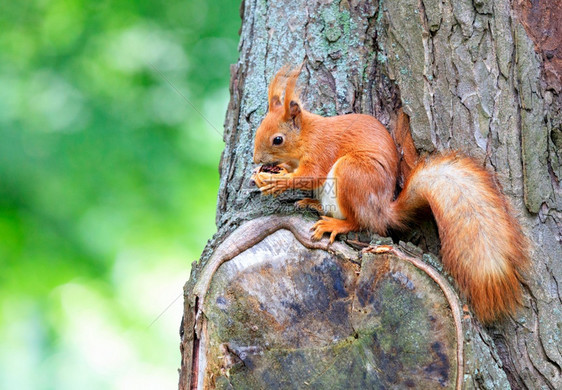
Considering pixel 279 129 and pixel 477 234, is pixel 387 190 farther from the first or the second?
pixel 279 129

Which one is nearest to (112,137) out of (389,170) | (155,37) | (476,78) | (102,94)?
(102,94)

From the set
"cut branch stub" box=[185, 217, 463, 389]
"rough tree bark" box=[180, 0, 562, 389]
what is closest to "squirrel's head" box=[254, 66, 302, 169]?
"rough tree bark" box=[180, 0, 562, 389]

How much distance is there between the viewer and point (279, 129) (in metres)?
1.60

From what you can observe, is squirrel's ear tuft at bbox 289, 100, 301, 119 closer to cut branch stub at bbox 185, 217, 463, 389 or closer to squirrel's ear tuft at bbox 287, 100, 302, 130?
squirrel's ear tuft at bbox 287, 100, 302, 130

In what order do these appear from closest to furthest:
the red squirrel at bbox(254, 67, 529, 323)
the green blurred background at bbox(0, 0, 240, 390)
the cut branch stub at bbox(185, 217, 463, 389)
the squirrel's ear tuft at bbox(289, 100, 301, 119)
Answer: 1. the cut branch stub at bbox(185, 217, 463, 389)
2. the red squirrel at bbox(254, 67, 529, 323)
3. the squirrel's ear tuft at bbox(289, 100, 301, 119)
4. the green blurred background at bbox(0, 0, 240, 390)

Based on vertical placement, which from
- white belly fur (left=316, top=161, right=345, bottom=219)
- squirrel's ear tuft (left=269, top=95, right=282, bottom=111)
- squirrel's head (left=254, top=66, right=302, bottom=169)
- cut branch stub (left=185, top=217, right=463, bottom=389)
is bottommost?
cut branch stub (left=185, top=217, right=463, bottom=389)

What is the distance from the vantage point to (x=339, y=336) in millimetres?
1191

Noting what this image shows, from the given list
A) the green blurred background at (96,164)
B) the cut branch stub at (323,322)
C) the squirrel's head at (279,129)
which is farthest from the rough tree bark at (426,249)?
the green blurred background at (96,164)

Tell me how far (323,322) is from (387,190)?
15.0 inches

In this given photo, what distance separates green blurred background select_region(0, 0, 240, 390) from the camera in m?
2.39

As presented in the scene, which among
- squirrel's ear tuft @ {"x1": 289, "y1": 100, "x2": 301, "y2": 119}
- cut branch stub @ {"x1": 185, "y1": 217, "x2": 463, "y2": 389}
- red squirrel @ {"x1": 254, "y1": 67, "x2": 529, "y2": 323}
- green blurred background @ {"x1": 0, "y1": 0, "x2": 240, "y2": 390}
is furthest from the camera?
green blurred background @ {"x1": 0, "y1": 0, "x2": 240, "y2": 390}

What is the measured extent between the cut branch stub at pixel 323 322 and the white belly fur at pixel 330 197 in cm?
12

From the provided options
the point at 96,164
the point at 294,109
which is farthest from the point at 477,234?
the point at 96,164

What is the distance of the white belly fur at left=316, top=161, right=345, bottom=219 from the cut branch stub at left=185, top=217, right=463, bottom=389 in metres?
0.12
